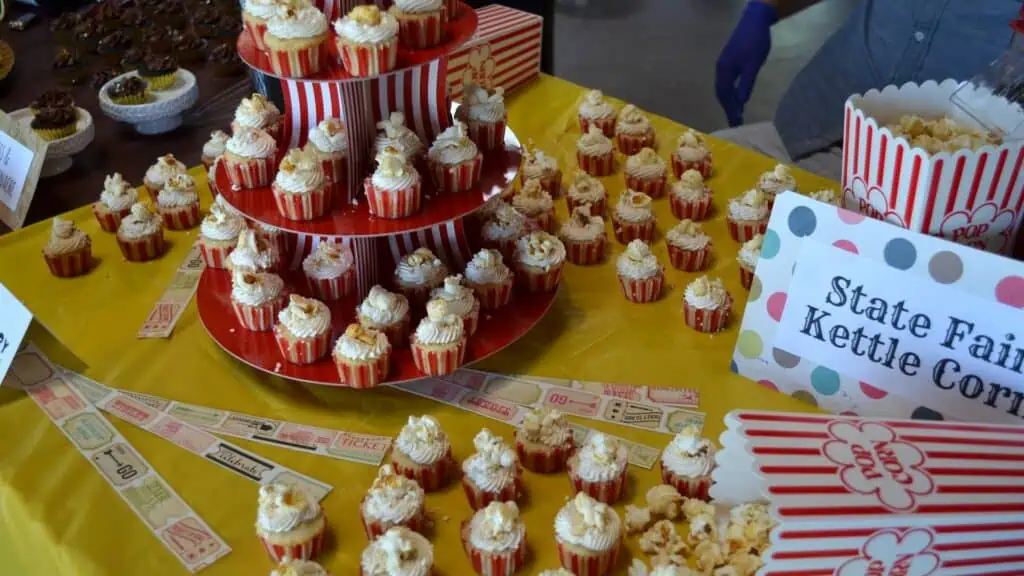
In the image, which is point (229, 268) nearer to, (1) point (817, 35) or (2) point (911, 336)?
(2) point (911, 336)

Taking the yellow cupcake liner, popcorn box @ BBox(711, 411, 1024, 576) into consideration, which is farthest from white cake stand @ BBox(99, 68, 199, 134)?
popcorn box @ BBox(711, 411, 1024, 576)

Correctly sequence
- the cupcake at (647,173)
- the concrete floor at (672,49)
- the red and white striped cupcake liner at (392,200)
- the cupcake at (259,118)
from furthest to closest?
the concrete floor at (672,49)
the cupcake at (647,173)
the cupcake at (259,118)
the red and white striped cupcake liner at (392,200)

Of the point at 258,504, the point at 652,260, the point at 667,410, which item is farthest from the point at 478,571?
the point at 652,260

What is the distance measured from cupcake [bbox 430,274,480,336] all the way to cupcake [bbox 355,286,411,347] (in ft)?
0.25

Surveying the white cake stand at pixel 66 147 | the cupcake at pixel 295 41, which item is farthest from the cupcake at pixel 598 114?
the white cake stand at pixel 66 147

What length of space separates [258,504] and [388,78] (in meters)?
0.88

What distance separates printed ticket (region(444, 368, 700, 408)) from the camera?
5.94ft

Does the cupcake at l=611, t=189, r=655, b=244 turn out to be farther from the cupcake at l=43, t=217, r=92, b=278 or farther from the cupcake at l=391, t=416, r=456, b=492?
the cupcake at l=43, t=217, r=92, b=278

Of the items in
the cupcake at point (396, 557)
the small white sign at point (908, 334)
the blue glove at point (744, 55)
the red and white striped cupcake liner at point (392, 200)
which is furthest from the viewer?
the blue glove at point (744, 55)

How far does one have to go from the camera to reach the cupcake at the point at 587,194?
239 cm

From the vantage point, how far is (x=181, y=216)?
237 cm

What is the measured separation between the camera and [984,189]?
1.47 meters

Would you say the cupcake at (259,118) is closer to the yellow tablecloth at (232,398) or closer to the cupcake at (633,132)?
the yellow tablecloth at (232,398)

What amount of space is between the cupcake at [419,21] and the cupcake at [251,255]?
0.54 metres
